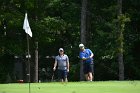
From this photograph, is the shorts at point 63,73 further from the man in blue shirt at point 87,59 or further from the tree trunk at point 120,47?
the tree trunk at point 120,47

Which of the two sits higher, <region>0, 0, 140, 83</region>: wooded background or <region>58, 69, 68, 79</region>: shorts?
<region>0, 0, 140, 83</region>: wooded background

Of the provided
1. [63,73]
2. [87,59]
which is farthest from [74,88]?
[63,73]

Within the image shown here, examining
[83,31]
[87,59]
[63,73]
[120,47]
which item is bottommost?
[63,73]

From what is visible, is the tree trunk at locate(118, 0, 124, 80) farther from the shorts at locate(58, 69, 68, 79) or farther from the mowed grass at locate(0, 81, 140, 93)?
the mowed grass at locate(0, 81, 140, 93)

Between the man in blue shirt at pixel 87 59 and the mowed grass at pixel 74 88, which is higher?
the man in blue shirt at pixel 87 59

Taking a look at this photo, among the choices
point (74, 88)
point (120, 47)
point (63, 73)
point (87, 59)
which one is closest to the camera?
point (74, 88)

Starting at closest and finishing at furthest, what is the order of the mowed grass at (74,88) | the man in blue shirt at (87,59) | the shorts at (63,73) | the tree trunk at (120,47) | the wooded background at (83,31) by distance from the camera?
1. the mowed grass at (74,88)
2. the man in blue shirt at (87,59)
3. the shorts at (63,73)
4. the tree trunk at (120,47)
5. the wooded background at (83,31)

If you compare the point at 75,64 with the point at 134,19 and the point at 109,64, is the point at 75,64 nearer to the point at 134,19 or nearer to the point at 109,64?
the point at 109,64

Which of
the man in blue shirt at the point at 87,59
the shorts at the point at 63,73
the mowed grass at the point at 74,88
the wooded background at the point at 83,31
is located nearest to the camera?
the mowed grass at the point at 74,88

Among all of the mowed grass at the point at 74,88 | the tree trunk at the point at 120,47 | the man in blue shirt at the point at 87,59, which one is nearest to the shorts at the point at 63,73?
the man in blue shirt at the point at 87,59

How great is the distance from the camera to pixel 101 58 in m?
53.5

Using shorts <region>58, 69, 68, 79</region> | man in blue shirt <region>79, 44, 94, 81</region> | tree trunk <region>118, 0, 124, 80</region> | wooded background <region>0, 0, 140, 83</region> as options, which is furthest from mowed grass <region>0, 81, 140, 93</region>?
wooded background <region>0, 0, 140, 83</region>

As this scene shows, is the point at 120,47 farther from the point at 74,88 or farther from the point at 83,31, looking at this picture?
the point at 74,88

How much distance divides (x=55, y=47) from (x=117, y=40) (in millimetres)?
17020
